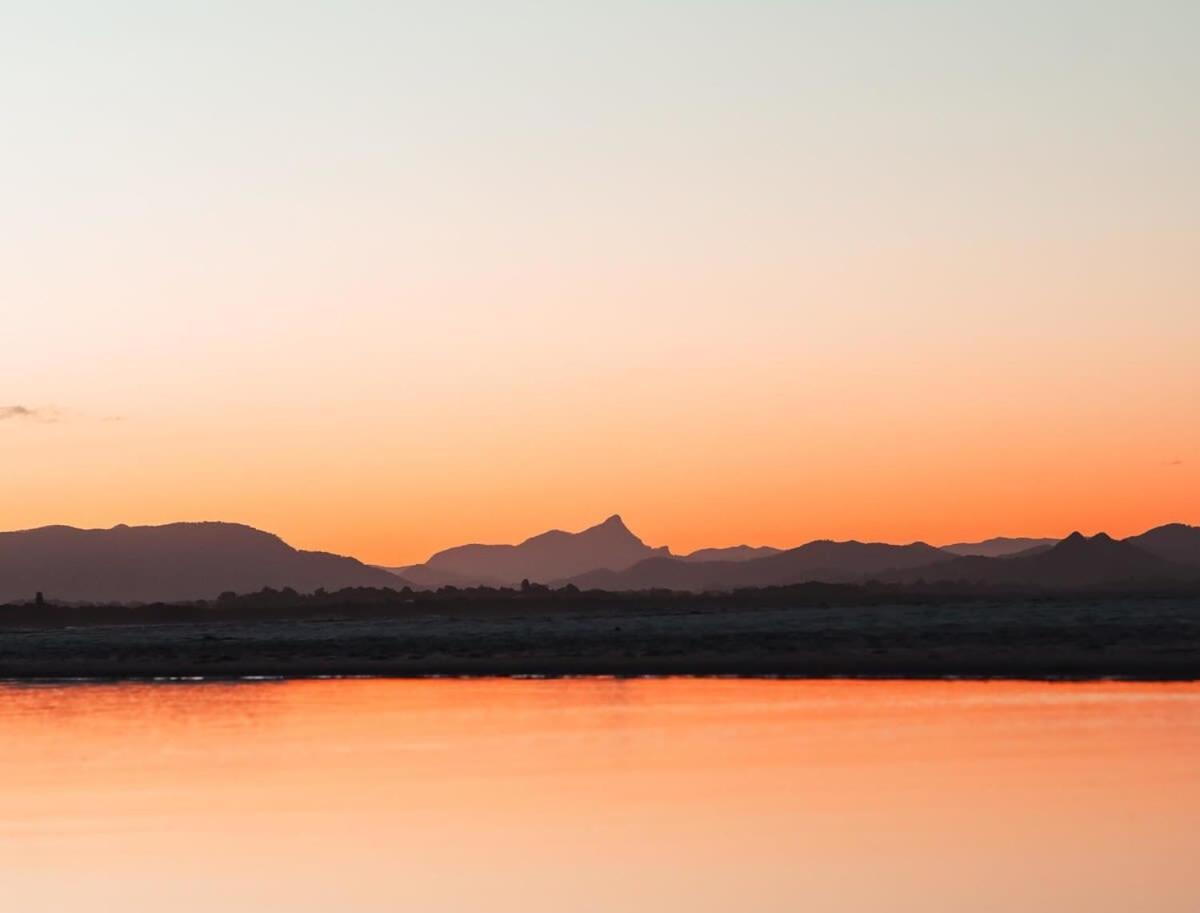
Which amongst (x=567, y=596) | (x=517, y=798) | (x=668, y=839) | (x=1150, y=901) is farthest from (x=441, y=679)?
(x=567, y=596)

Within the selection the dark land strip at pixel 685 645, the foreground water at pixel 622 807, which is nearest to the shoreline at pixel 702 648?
the dark land strip at pixel 685 645

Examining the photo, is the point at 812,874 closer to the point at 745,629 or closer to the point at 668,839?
the point at 668,839

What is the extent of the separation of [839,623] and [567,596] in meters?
56.3

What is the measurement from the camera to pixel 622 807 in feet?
71.5

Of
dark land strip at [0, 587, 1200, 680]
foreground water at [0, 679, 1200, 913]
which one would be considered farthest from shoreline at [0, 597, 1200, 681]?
foreground water at [0, 679, 1200, 913]

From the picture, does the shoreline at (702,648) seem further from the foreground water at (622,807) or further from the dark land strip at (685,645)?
the foreground water at (622,807)

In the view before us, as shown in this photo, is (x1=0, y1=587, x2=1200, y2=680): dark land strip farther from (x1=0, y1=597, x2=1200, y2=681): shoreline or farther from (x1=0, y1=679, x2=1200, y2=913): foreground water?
(x1=0, y1=679, x2=1200, y2=913): foreground water

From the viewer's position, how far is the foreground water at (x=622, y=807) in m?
16.8

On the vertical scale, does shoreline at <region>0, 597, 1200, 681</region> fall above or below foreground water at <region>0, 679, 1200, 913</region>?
above

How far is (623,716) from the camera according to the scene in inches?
1329

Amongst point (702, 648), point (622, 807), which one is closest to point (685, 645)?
point (702, 648)

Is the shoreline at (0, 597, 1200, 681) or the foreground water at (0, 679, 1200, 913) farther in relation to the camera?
the shoreline at (0, 597, 1200, 681)

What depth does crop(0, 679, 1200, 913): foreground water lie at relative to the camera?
661 inches

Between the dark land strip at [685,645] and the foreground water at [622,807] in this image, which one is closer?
the foreground water at [622,807]
